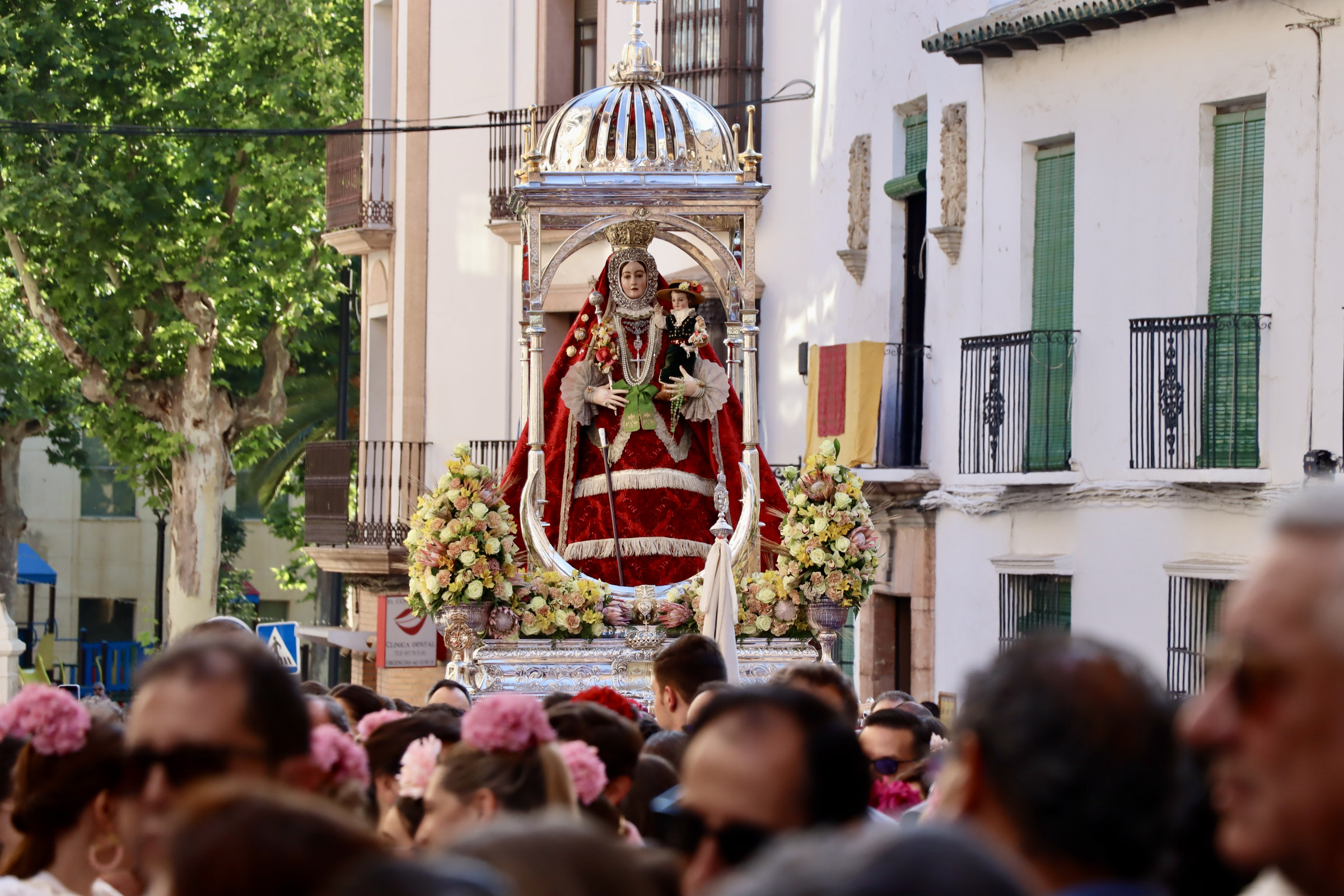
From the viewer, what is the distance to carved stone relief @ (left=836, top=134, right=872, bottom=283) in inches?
690

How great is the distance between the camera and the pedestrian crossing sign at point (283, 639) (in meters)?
16.1

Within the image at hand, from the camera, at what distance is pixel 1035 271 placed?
1520 centimetres

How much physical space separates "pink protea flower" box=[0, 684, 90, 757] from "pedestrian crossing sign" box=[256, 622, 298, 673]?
435 inches

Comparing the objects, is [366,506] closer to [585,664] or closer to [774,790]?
[585,664]

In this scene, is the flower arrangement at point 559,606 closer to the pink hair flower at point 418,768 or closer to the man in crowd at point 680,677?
the man in crowd at point 680,677

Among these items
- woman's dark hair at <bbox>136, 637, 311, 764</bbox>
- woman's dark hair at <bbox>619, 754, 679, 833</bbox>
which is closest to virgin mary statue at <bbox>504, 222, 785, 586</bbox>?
woman's dark hair at <bbox>619, 754, 679, 833</bbox>

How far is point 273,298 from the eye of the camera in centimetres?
2445

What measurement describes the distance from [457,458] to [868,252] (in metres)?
7.73

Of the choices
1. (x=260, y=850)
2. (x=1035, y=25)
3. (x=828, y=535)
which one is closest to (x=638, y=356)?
(x=828, y=535)

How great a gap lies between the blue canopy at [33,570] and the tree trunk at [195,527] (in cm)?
774

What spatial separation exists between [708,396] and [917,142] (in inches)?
258

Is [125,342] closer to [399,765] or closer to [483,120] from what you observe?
[483,120]

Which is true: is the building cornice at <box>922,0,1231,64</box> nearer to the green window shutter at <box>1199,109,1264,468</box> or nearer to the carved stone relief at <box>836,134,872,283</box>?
the green window shutter at <box>1199,109,1264,468</box>

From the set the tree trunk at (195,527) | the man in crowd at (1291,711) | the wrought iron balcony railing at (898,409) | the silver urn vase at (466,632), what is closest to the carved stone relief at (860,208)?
the wrought iron balcony railing at (898,409)
